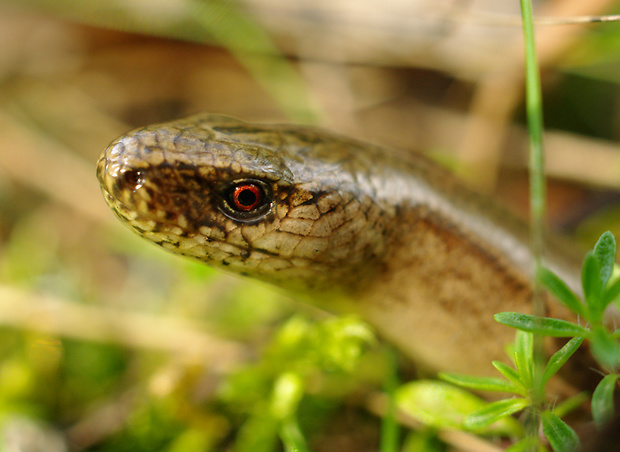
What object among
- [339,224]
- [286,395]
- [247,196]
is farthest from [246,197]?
[286,395]

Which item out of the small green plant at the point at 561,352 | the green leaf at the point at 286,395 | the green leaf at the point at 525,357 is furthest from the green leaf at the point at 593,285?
the green leaf at the point at 286,395

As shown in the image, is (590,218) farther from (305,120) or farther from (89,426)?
(89,426)

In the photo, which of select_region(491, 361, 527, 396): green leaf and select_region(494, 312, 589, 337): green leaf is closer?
select_region(494, 312, 589, 337): green leaf

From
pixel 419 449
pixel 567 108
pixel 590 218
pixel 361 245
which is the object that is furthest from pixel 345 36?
pixel 419 449

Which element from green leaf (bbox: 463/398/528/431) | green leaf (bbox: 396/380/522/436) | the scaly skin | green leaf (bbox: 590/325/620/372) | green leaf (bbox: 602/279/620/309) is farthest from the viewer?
green leaf (bbox: 396/380/522/436)

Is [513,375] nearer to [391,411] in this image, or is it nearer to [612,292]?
[612,292]

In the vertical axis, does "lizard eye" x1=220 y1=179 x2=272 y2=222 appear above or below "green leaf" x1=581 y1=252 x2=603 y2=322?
above

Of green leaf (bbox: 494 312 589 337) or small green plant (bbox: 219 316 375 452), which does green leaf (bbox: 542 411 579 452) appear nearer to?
green leaf (bbox: 494 312 589 337)

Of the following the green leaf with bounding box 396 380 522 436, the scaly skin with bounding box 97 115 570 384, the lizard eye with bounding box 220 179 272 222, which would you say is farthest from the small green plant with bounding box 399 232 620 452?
the lizard eye with bounding box 220 179 272 222

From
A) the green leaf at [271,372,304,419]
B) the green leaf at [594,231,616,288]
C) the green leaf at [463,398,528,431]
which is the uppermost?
the green leaf at [271,372,304,419]
